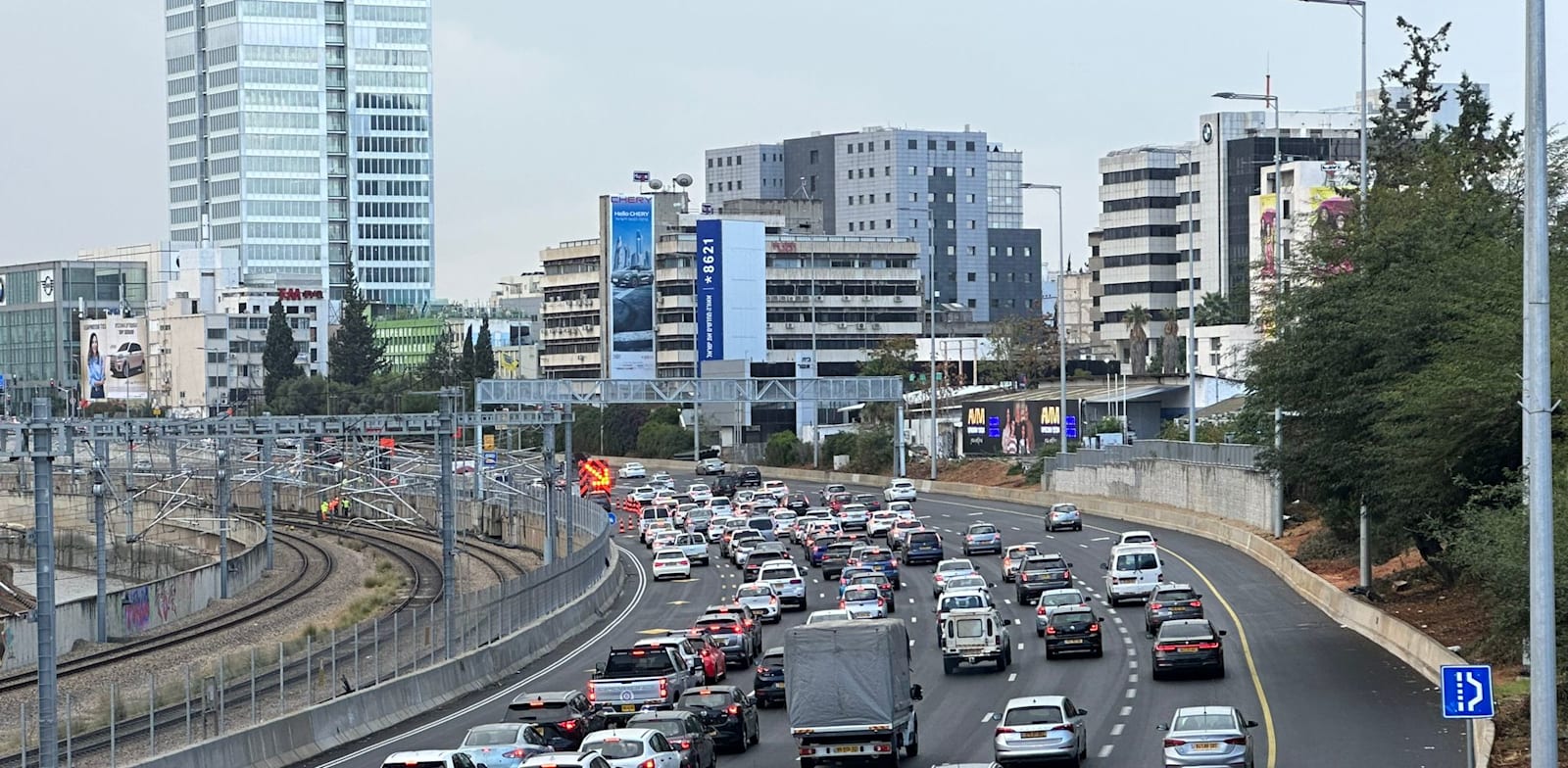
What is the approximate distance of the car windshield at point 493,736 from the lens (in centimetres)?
2936

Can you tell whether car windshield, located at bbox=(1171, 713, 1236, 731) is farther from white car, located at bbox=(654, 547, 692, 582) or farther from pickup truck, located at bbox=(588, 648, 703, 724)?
white car, located at bbox=(654, 547, 692, 582)

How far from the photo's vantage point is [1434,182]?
204ft

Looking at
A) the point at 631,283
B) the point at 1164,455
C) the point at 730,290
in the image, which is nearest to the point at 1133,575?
the point at 1164,455

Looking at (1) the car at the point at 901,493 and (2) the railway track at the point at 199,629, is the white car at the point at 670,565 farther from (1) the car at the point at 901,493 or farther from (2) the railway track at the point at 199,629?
(1) the car at the point at 901,493

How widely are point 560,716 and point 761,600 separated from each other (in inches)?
987

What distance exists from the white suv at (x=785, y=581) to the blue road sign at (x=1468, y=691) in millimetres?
40667

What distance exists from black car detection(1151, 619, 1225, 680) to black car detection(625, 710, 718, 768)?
1223 centimetres

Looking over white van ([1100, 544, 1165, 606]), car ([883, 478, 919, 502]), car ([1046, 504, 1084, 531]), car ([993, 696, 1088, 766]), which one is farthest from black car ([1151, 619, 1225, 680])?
car ([883, 478, 919, 502])

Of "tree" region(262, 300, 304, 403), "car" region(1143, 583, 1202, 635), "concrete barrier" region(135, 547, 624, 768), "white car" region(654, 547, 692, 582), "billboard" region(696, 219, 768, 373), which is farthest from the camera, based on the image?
"tree" region(262, 300, 304, 403)

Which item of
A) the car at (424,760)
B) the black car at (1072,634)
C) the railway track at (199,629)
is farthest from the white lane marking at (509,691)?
the black car at (1072,634)

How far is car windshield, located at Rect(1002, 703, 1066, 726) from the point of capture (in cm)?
3025

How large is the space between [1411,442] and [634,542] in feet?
193

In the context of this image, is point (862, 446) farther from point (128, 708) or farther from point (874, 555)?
point (128, 708)

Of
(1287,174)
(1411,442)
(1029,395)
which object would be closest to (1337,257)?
(1411,442)
